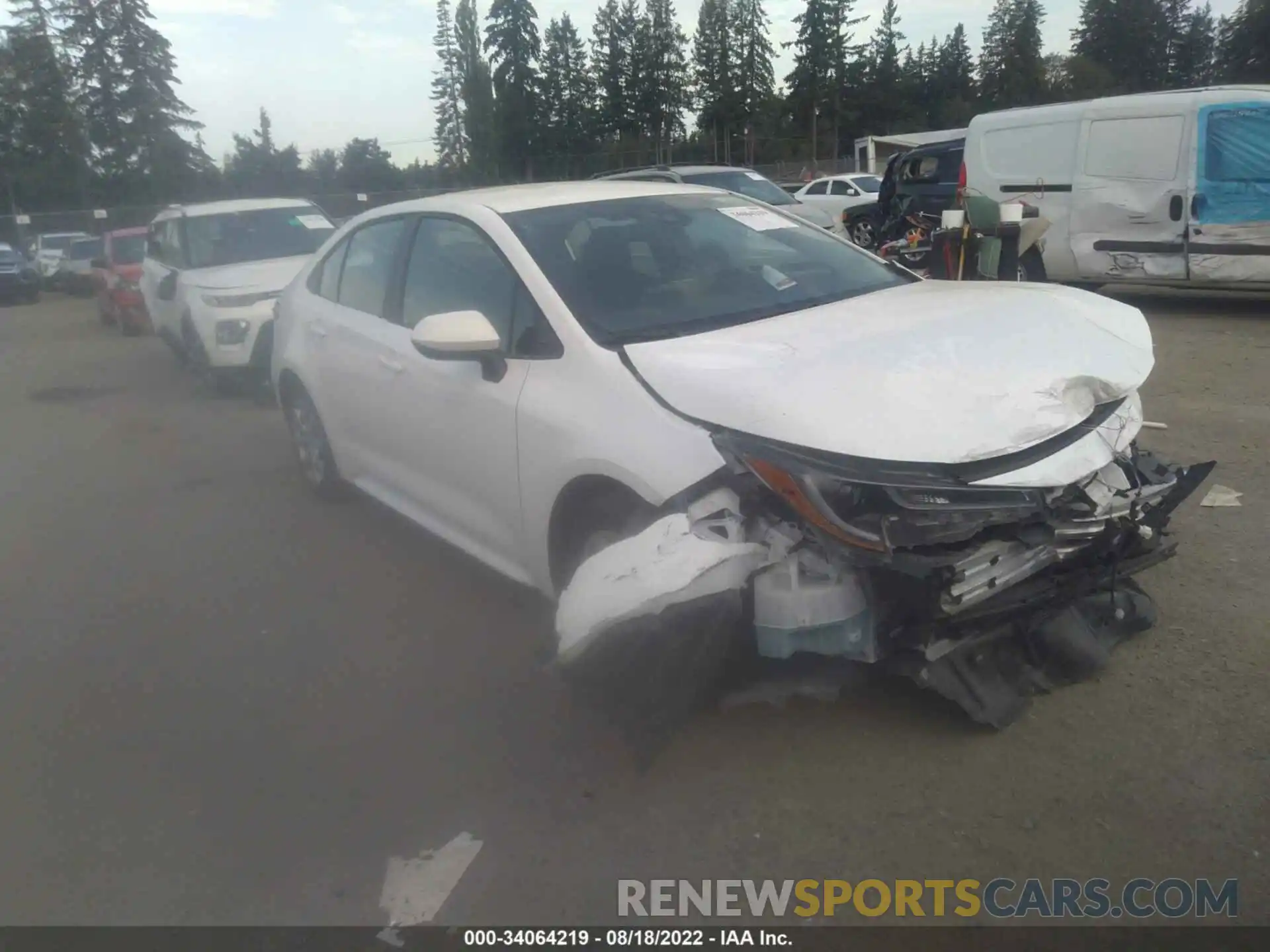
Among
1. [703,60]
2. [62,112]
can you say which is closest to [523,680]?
[62,112]

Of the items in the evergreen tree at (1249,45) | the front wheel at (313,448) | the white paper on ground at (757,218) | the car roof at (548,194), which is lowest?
the front wheel at (313,448)

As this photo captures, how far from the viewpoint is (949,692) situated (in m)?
3.18

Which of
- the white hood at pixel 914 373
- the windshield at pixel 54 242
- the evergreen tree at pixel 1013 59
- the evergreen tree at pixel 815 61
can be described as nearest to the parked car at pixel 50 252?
the windshield at pixel 54 242

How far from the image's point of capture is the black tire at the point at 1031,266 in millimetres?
9539

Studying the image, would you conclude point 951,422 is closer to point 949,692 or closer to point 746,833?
point 949,692

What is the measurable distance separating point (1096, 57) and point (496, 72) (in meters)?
39.4

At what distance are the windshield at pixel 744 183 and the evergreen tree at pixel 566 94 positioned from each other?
4123 cm

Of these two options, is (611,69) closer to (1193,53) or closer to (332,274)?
(1193,53)

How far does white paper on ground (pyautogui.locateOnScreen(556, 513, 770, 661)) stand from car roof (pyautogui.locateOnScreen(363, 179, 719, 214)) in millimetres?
1805

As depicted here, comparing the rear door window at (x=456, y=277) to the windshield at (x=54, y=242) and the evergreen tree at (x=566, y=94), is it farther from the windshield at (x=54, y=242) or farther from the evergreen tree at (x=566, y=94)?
the evergreen tree at (x=566, y=94)

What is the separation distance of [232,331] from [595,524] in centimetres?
719

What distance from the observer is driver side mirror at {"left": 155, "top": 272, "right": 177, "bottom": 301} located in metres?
10.6

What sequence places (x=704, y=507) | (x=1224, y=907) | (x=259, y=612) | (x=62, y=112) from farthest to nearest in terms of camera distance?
(x=62, y=112)
(x=259, y=612)
(x=704, y=507)
(x=1224, y=907)

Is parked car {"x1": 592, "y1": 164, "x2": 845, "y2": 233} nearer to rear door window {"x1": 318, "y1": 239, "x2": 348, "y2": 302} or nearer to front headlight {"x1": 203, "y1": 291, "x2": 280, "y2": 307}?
front headlight {"x1": 203, "y1": 291, "x2": 280, "y2": 307}
